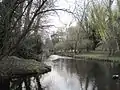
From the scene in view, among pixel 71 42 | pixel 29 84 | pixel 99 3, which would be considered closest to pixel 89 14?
pixel 99 3

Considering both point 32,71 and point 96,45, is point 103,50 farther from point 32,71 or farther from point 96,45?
point 32,71

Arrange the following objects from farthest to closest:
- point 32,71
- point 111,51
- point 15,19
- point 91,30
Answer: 1. point 91,30
2. point 111,51
3. point 32,71
4. point 15,19

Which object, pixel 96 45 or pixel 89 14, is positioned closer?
pixel 89 14

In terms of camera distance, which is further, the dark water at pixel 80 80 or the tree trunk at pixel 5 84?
the dark water at pixel 80 80

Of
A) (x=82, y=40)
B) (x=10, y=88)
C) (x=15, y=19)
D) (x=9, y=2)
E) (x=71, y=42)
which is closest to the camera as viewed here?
(x=9, y=2)

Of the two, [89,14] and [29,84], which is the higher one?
[89,14]

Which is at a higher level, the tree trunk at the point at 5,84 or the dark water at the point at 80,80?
the tree trunk at the point at 5,84

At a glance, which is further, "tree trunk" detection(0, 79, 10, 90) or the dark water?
the dark water

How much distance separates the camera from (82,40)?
180 feet

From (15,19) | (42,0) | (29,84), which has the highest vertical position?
(42,0)

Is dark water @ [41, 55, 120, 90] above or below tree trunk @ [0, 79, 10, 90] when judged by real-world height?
below

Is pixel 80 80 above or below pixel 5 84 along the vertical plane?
below

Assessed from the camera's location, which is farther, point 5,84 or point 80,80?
point 80,80

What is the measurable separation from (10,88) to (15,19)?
767cm
